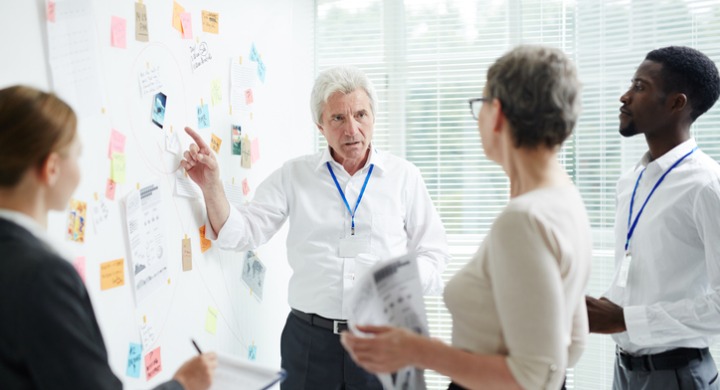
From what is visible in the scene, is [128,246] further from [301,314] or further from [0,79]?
[301,314]

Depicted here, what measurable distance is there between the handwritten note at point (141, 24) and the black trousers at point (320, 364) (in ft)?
3.96

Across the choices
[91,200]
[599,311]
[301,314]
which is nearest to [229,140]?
[301,314]

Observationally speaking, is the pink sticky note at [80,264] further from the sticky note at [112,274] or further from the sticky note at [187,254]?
the sticky note at [187,254]

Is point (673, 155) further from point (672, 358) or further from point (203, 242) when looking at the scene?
point (203, 242)

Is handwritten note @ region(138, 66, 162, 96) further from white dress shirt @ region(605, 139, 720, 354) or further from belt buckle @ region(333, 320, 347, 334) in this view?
white dress shirt @ region(605, 139, 720, 354)

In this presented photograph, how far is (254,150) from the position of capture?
9.63ft

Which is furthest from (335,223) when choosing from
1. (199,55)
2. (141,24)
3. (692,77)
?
(692,77)

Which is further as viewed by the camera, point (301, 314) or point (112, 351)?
point (301, 314)

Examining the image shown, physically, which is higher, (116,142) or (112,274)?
(116,142)

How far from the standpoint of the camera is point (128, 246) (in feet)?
6.53

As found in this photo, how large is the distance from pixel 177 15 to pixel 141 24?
0.24m

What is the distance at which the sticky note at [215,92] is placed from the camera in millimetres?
2549

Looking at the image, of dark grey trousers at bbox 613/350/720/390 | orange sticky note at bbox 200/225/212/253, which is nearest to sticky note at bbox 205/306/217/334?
orange sticky note at bbox 200/225/212/253

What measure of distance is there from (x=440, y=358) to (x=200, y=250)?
135cm
